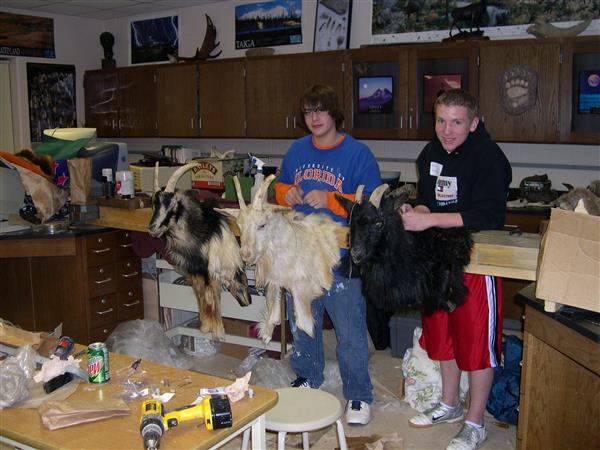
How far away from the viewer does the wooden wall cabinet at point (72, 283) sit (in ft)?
12.8

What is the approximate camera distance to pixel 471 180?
261cm

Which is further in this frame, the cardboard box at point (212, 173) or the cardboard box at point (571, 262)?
the cardboard box at point (212, 173)

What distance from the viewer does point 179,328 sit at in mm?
4227

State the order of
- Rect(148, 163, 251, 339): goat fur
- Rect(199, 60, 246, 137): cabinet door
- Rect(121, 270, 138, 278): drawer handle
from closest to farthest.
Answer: Rect(148, 163, 251, 339): goat fur, Rect(121, 270, 138, 278): drawer handle, Rect(199, 60, 246, 137): cabinet door

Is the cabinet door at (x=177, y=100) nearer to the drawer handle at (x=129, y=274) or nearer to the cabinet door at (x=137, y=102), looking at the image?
the cabinet door at (x=137, y=102)

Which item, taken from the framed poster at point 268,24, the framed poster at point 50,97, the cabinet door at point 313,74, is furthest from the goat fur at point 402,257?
the framed poster at point 50,97

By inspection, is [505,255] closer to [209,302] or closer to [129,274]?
[209,302]

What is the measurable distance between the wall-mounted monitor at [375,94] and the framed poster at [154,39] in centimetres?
286

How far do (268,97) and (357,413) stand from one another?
3.75 metres

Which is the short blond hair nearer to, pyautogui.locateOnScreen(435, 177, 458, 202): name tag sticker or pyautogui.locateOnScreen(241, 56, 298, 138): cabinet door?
pyautogui.locateOnScreen(435, 177, 458, 202): name tag sticker

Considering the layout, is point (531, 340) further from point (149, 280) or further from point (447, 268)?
point (149, 280)

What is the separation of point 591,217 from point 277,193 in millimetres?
1443

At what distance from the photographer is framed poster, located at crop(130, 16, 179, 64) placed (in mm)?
7359

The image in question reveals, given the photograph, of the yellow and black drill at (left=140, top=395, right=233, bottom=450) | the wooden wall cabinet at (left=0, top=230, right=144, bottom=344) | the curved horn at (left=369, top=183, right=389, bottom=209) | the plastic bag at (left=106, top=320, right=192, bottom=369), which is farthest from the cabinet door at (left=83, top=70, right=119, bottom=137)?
the yellow and black drill at (left=140, top=395, right=233, bottom=450)
